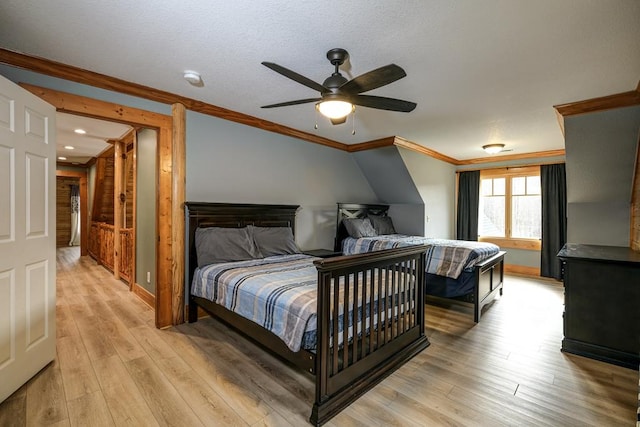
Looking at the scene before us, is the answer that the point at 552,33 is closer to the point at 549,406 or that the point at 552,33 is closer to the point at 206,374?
the point at 549,406

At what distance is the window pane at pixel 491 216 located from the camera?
6288 millimetres

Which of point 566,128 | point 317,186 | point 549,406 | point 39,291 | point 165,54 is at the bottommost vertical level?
point 549,406

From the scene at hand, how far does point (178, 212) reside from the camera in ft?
10.4

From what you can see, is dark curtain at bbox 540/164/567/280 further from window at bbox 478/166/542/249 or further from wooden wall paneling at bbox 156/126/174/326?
wooden wall paneling at bbox 156/126/174/326

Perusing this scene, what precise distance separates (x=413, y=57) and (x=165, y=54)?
1871 millimetres

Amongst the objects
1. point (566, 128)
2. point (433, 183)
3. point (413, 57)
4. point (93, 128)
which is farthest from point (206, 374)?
point (433, 183)

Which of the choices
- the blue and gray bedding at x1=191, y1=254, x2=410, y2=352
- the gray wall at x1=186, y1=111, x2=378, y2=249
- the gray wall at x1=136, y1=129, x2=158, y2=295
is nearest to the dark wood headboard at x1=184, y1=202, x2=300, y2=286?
the gray wall at x1=186, y1=111, x2=378, y2=249

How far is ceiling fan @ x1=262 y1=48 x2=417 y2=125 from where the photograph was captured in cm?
188

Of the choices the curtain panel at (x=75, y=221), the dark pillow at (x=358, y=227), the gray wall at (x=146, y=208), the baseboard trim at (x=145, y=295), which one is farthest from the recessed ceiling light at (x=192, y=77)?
the curtain panel at (x=75, y=221)

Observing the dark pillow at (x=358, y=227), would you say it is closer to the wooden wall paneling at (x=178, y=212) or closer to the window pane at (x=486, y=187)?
the wooden wall paneling at (x=178, y=212)

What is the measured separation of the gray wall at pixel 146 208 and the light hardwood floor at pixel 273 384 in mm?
736

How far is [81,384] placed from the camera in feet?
6.86

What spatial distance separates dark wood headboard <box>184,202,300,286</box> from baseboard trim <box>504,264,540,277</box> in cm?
465

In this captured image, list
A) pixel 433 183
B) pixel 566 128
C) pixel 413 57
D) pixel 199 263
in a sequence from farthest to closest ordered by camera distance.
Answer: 1. pixel 433 183
2. pixel 566 128
3. pixel 199 263
4. pixel 413 57
